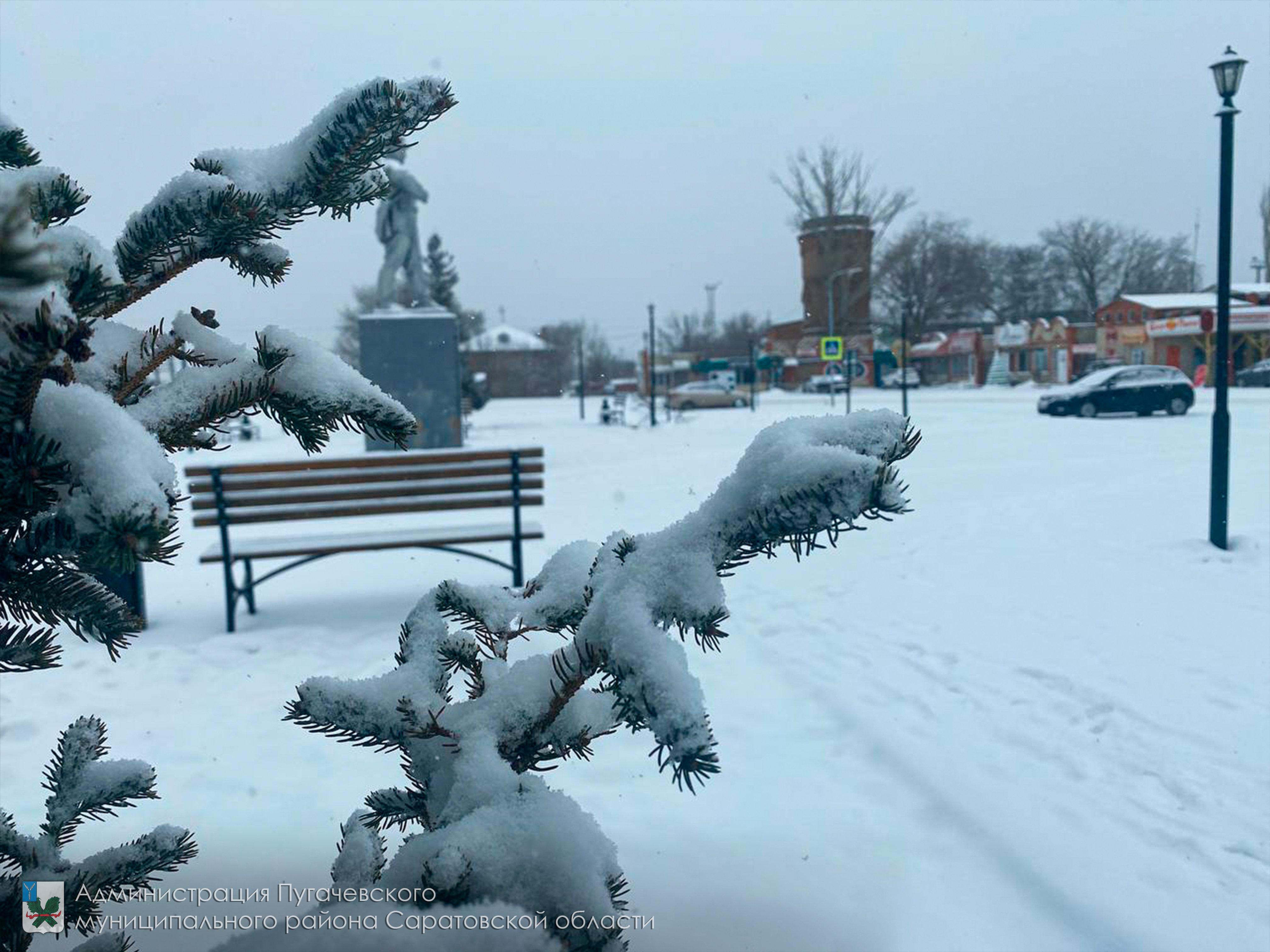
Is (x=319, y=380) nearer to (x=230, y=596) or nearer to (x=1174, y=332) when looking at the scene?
(x=230, y=596)

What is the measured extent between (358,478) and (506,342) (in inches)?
2368

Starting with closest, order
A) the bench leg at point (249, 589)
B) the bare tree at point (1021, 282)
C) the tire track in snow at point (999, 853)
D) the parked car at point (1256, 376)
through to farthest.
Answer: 1. the tire track in snow at point (999, 853)
2. the bench leg at point (249, 589)
3. the parked car at point (1256, 376)
4. the bare tree at point (1021, 282)

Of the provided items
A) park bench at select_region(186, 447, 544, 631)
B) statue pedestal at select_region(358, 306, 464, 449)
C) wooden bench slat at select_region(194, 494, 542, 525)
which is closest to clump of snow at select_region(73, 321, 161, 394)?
park bench at select_region(186, 447, 544, 631)

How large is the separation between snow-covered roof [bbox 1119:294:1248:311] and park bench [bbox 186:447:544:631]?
109 ft

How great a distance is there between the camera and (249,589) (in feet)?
17.8

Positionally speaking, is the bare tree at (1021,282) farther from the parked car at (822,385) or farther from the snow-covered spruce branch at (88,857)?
the snow-covered spruce branch at (88,857)

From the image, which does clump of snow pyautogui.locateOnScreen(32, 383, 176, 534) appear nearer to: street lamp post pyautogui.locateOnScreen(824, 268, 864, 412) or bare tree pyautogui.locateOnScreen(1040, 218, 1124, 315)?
street lamp post pyautogui.locateOnScreen(824, 268, 864, 412)

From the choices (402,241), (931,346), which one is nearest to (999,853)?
(402,241)

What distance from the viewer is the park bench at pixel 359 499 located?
5227 millimetres

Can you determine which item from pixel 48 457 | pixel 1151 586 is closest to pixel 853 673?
pixel 1151 586

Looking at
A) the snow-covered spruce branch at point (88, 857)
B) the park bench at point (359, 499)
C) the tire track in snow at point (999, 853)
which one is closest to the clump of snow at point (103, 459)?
the snow-covered spruce branch at point (88, 857)

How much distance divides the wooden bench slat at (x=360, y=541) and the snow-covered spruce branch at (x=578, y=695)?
13.5 feet

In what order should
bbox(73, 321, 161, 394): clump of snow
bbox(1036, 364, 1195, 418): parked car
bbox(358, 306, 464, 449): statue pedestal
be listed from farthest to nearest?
bbox(1036, 364, 1195, 418): parked car, bbox(358, 306, 464, 449): statue pedestal, bbox(73, 321, 161, 394): clump of snow

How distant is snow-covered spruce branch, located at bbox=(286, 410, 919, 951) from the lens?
0.92 metres
